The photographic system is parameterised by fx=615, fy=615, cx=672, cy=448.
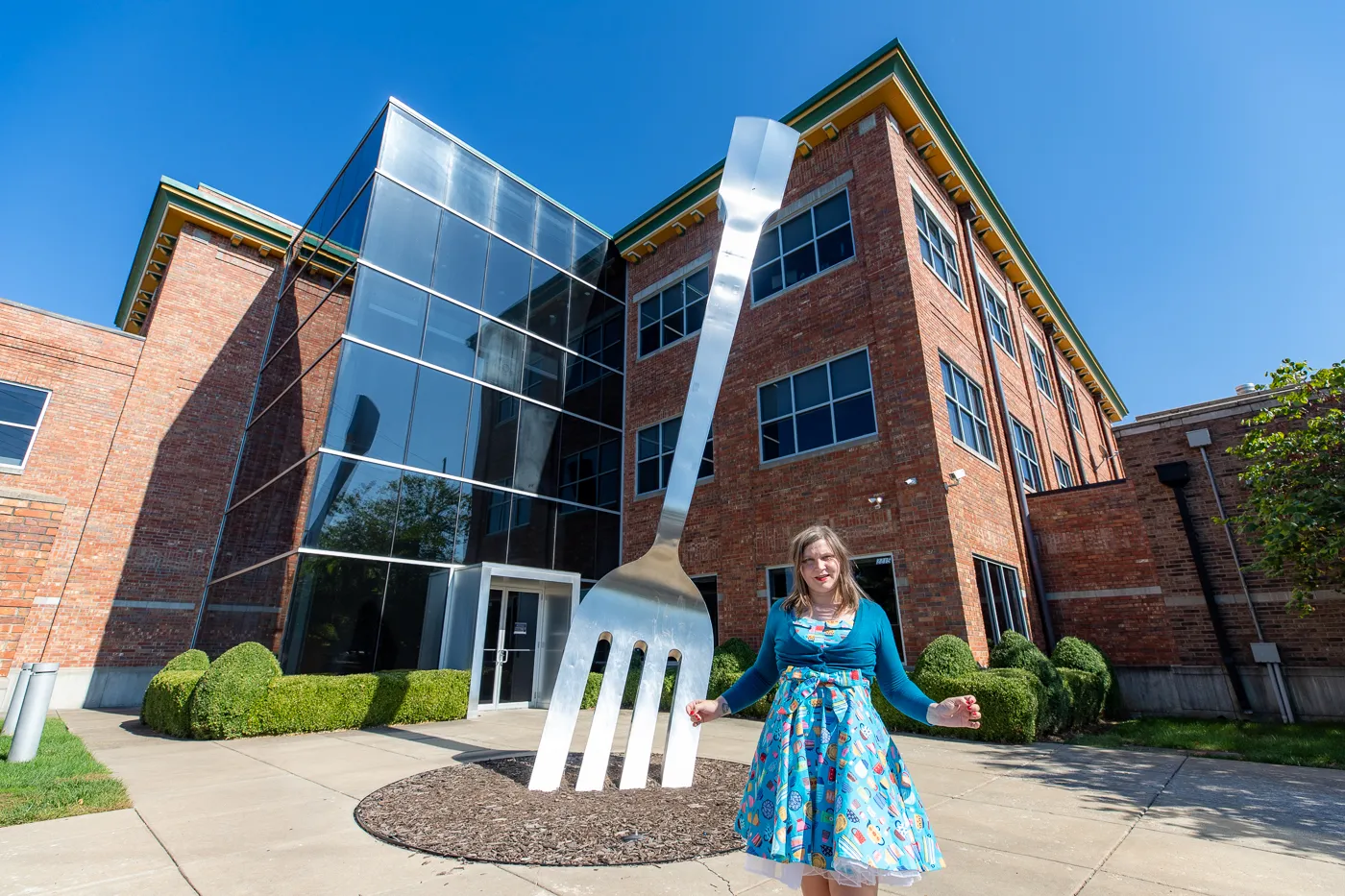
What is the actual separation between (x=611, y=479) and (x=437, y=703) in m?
7.10

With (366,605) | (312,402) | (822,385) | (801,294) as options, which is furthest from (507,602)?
(801,294)

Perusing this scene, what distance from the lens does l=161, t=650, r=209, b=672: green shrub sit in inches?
366

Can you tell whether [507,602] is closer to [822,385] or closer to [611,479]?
[611,479]

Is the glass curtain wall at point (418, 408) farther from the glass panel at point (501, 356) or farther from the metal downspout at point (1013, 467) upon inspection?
the metal downspout at point (1013, 467)

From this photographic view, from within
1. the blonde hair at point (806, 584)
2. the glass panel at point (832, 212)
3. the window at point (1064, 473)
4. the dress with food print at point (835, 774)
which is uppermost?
the glass panel at point (832, 212)

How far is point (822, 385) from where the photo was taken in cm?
1215

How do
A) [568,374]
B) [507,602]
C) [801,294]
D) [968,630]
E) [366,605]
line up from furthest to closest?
[568,374] < [801,294] < [507,602] < [366,605] < [968,630]

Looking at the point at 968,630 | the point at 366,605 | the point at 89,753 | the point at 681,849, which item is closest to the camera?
the point at 681,849

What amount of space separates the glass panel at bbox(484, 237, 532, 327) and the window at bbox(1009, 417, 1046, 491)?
38.0 feet

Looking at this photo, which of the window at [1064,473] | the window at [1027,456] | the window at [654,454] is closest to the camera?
the window at [1027,456]

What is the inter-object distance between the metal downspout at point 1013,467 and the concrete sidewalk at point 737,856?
5.72 meters

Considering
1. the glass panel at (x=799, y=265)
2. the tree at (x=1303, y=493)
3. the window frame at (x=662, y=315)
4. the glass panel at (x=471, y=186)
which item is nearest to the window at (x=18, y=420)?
the glass panel at (x=471, y=186)

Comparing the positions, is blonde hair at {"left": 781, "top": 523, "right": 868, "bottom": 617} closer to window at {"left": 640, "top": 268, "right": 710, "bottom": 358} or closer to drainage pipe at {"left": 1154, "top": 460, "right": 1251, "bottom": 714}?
drainage pipe at {"left": 1154, "top": 460, "right": 1251, "bottom": 714}

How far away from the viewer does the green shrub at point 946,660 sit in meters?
8.39
